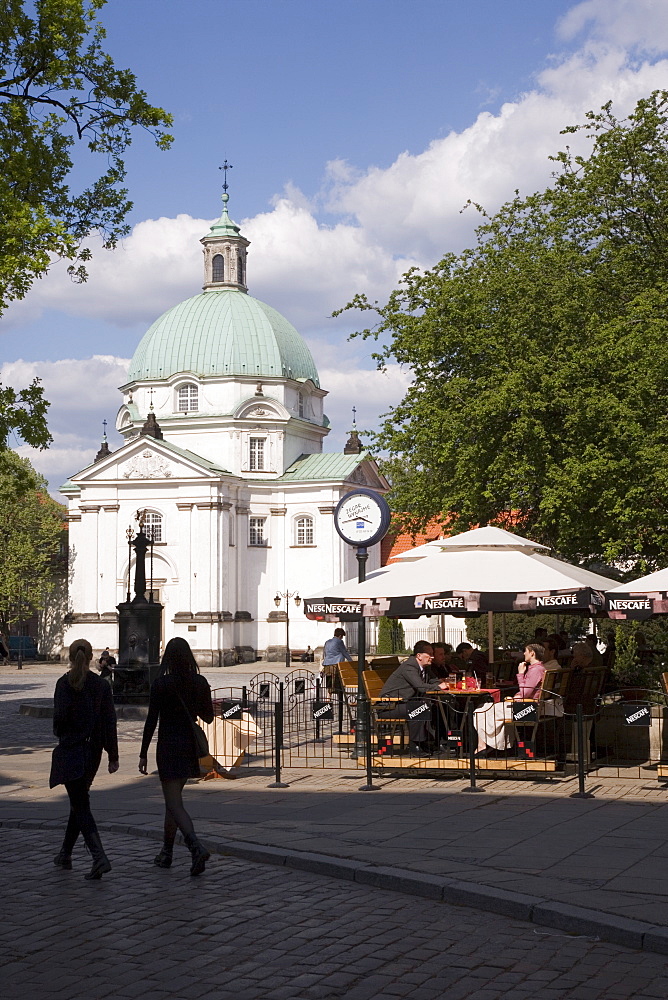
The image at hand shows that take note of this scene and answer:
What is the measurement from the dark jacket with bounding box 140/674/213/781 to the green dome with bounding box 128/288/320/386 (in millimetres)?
57984

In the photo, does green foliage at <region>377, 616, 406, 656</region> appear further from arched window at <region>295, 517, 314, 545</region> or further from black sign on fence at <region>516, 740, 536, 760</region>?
black sign on fence at <region>516, 740, 536, 760</region>

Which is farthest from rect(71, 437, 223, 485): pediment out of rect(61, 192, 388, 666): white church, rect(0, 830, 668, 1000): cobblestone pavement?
rect(0, 830, 668, 1000): cobblestone pavement

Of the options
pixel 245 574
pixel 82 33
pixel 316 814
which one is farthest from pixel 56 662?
pixel 316 814

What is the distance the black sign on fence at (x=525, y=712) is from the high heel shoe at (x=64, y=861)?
18.7 feet

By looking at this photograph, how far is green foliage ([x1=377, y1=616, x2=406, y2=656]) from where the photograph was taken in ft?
186

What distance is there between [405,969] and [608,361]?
71.5 ft

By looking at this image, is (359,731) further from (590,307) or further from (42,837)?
(590,307)

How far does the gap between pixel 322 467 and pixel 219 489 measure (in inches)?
259

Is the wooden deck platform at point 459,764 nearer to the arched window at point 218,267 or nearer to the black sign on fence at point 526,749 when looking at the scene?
the black sign on fence at point 526,749

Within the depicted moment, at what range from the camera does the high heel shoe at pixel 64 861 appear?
381 inches

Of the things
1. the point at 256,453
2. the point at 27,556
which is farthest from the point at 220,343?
the point at 27,556

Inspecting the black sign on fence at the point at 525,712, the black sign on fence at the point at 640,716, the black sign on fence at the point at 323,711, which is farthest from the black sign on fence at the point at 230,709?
the black sign on fence at the point at 640,716

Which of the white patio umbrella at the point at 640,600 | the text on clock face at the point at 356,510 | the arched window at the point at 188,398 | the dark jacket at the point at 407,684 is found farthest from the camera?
the arched window at the point at 188,398

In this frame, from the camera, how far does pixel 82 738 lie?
9.38 meters
